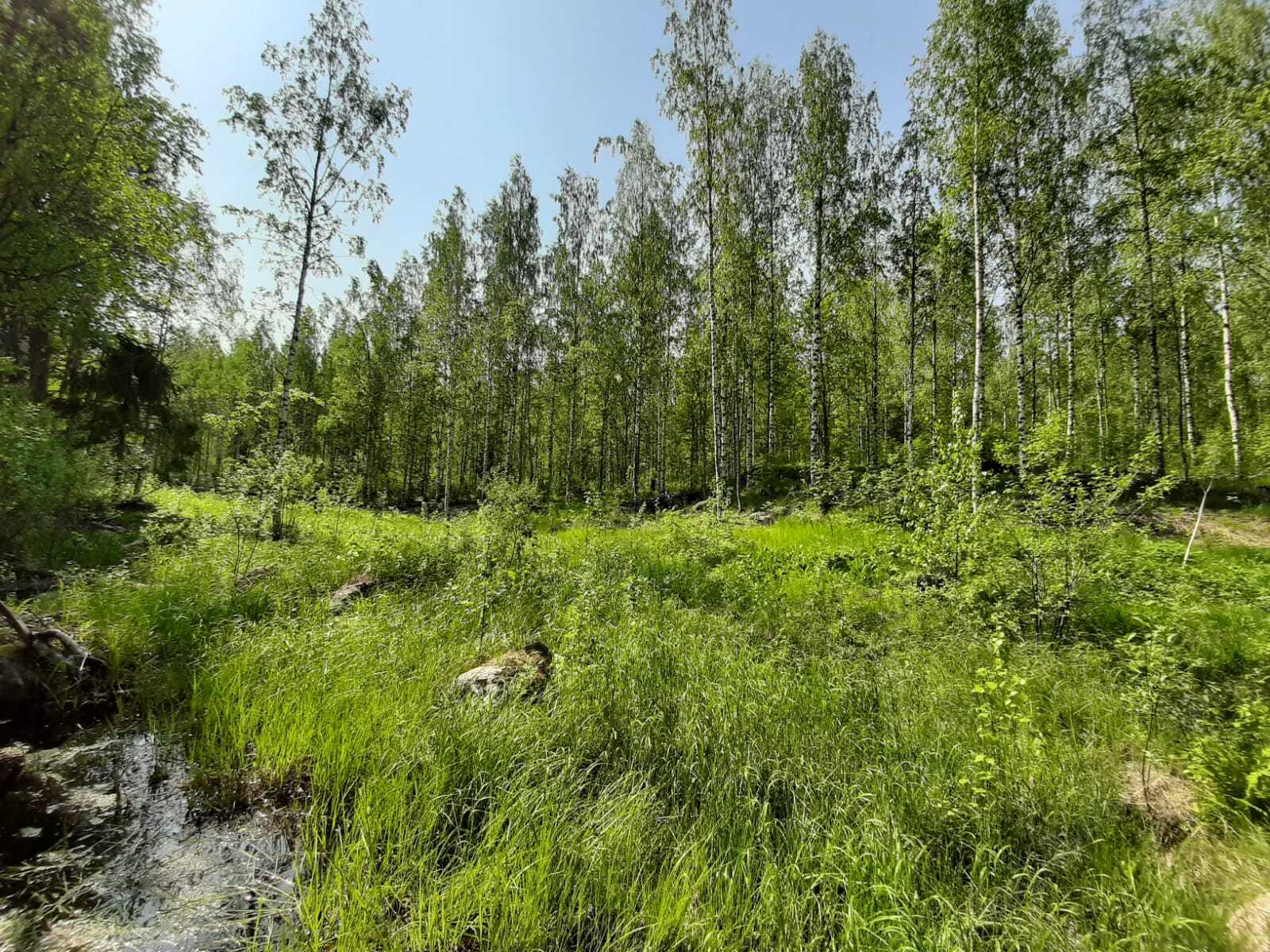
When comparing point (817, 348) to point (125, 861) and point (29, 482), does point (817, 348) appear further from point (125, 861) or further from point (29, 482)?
point (29, 482)

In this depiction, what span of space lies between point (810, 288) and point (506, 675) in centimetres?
2221

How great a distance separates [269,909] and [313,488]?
38.3ft

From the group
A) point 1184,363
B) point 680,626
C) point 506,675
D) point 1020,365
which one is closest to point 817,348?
point 1020,365

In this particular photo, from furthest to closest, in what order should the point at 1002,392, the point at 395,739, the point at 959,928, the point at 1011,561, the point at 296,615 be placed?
the point at 1002,392
the point at 296,615
the point at 1011,561
the point at 395,739
the point at 959,928

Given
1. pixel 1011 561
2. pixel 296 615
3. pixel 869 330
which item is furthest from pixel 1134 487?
pixel 296 615

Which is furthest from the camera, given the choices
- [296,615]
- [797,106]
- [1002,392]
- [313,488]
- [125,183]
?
[1002,392]

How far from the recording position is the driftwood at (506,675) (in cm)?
453

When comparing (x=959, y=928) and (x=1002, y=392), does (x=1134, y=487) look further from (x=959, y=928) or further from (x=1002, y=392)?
(x=1002, y=392)

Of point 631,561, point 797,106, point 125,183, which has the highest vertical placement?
point 797,106

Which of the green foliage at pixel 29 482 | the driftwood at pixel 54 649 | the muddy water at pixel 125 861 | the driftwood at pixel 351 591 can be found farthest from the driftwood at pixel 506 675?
the green foliage at pixel 29 482

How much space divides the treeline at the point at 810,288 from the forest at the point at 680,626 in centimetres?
24

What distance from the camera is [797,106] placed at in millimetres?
19156

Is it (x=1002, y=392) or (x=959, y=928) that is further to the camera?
(x=1002, y=392)

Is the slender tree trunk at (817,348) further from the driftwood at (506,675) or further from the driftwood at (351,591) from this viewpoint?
the driftwood at (351,591)
